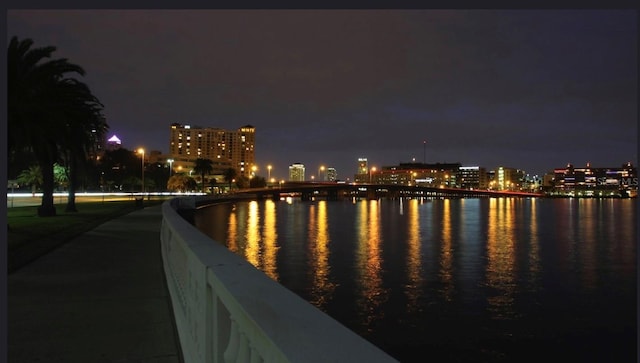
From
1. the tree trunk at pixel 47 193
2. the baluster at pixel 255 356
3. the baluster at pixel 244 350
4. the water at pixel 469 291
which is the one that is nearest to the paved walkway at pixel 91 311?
the baluster at pixel 244 350

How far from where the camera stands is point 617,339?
49.0ft

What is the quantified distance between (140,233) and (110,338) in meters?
16.1

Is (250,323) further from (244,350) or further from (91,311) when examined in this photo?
(91,311)

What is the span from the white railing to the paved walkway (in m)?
1.09

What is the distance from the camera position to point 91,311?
28.1 ft

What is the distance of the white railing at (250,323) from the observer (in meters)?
2.60

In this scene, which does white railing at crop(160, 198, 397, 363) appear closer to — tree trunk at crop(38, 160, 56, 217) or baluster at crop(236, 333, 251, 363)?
baluster at crop(236, 333, 251, 363)

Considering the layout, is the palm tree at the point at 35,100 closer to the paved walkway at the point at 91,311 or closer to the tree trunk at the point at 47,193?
the tree trunk at the point at 47,193

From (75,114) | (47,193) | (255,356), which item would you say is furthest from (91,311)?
(47,193)

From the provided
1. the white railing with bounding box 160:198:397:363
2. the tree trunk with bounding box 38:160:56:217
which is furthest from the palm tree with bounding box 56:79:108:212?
the white railing with bounding box 160:198:397:363

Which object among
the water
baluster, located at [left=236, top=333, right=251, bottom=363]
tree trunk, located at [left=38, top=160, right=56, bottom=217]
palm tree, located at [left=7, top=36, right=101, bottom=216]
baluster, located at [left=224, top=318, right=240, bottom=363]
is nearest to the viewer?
baluster, located at [left=236, top=333, right=251, bottom=363]

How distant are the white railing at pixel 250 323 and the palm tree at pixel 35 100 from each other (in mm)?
18221

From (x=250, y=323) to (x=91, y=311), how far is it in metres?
6.30

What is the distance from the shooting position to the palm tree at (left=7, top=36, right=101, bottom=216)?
70.9ft
